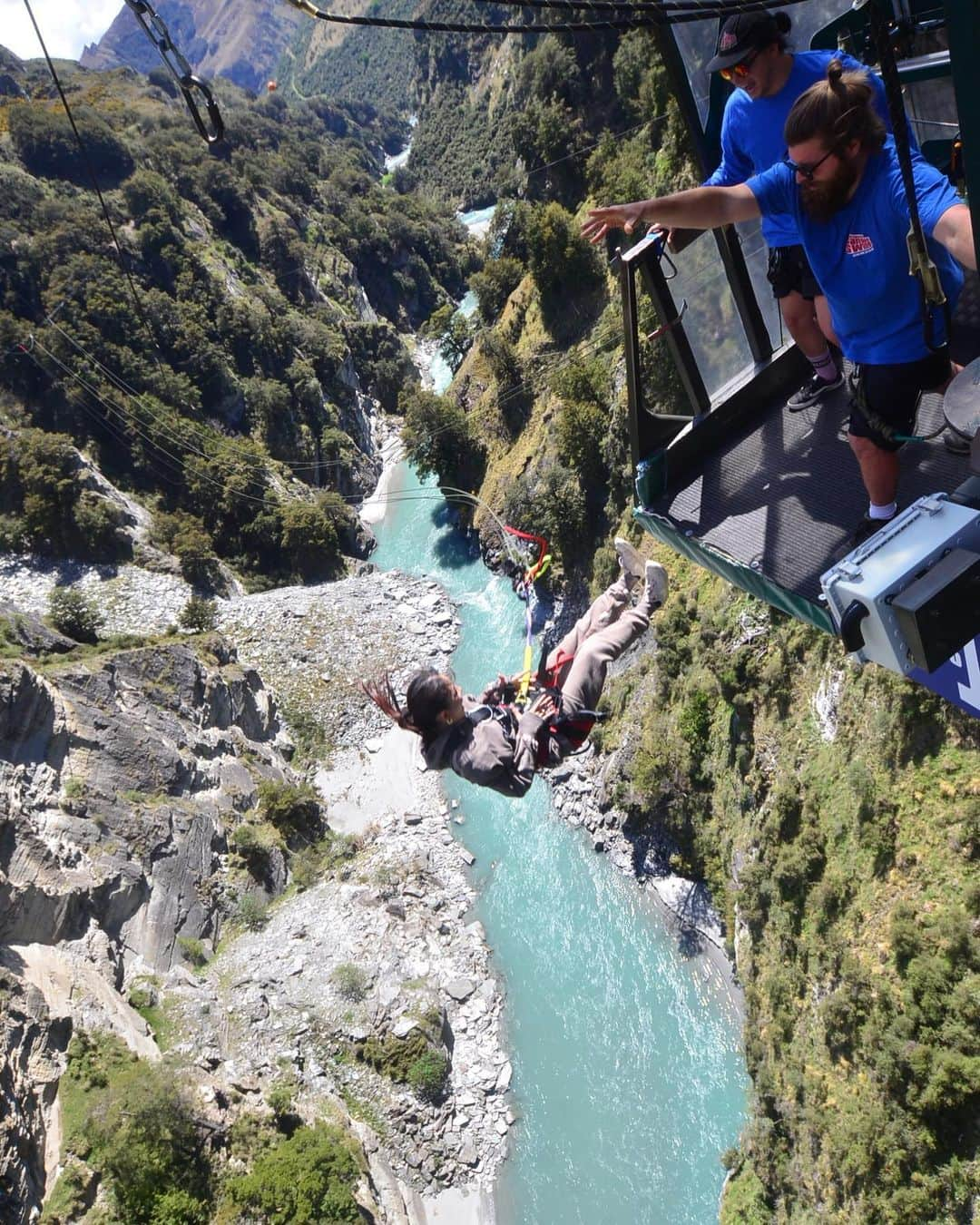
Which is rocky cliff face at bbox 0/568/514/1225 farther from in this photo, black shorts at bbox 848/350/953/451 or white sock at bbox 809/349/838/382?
white sock at bbox 809/349/838/382

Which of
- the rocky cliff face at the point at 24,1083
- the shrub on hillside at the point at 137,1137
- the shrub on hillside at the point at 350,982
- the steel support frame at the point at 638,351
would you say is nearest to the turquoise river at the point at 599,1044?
the shrub on hillside at the point at 350,982

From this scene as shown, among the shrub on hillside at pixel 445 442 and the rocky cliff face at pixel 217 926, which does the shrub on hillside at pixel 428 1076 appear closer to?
the rocky cliff face at pixel 217 926

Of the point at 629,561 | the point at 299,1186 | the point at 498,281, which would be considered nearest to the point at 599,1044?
the point at 299,1186

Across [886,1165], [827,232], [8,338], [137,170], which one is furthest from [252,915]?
[137,170]

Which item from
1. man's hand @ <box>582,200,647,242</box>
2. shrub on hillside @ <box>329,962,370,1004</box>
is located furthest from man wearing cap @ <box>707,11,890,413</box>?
shrub on hillside @ <box>329,962,370,1004</box>

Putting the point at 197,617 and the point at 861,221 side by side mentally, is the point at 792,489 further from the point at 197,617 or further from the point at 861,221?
the point at 197,617

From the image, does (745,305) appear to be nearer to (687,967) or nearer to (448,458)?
(687,967)
